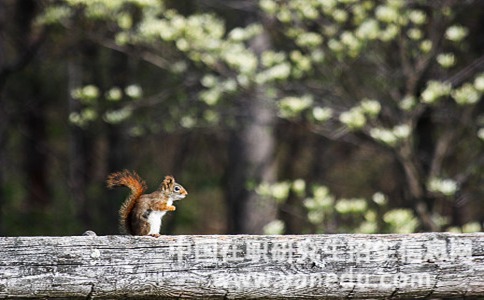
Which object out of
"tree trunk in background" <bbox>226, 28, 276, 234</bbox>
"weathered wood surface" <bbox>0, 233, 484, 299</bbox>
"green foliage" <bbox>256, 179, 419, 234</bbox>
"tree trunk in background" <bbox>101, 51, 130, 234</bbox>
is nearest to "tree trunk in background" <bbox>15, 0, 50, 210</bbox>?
"tree trunk in background" <bbox>101, 51, 130, 234</bbox>

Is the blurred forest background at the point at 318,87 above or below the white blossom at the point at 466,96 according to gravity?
above

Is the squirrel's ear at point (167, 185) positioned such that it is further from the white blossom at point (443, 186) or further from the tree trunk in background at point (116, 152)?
the tree trunk in background at point (116, 152)

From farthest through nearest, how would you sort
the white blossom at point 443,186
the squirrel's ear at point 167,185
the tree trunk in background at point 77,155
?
the tree trunk in background at point 77,155 < the white blossom at point 443,186 < the squirrel's ear at point 167,185

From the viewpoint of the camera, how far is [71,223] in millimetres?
11227

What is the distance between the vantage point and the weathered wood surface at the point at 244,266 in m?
2.60

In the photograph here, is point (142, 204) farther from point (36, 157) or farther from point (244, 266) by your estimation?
point (36, 157)

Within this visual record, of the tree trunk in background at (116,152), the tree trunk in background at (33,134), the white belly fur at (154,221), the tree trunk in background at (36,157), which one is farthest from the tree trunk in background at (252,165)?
the tree trunk in background at (36,157)

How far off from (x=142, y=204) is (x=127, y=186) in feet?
0.31

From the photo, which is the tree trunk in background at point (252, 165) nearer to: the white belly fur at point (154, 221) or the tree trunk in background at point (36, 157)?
the white belly fur at point (154, 221)

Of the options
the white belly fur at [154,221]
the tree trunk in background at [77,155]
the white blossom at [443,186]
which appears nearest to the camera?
the white belly fur at [154,221]

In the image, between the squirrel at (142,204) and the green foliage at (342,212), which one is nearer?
the squirrel at (142,204)

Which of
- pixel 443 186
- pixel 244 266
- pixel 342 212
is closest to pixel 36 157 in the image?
pixel 342 212

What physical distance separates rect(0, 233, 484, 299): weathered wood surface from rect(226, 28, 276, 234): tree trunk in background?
477cm

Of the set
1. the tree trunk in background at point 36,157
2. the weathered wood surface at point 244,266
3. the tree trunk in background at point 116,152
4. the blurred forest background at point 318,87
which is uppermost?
the tree trunk in background at point 36,157
